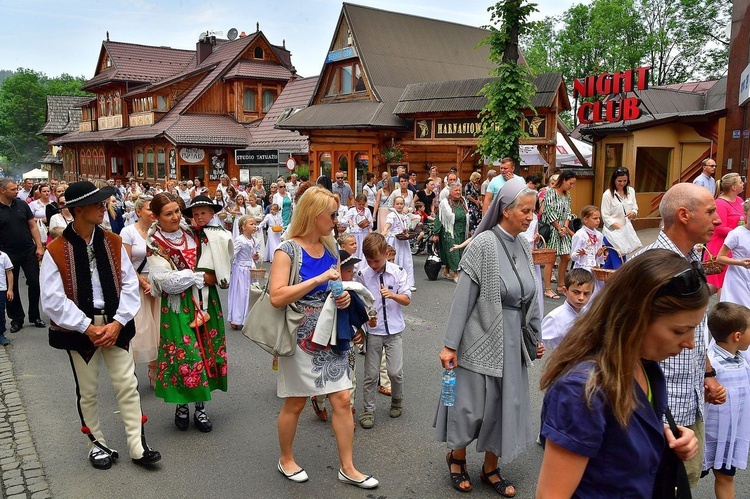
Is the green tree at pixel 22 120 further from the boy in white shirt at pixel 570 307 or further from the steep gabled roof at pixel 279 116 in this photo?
the boy in white shirt at pixel 570 307

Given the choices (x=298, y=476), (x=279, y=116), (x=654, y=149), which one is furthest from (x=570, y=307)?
(x=279, y=116)

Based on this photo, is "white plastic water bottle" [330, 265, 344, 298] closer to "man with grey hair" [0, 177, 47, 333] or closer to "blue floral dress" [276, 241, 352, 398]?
"blue floral dress" [276, 241, 352, 398]

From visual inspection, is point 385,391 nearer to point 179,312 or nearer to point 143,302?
point 179,312

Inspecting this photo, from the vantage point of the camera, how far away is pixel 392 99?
77.4 ft

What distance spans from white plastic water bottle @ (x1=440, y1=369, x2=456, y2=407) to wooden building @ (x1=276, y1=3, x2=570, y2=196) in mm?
15105

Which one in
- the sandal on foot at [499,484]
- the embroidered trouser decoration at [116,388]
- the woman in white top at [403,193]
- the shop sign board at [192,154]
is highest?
the shop sign board at [192,154]

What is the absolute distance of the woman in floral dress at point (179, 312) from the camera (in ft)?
16.5

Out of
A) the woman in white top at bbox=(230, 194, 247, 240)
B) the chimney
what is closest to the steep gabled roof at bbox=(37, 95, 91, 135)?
the chimney

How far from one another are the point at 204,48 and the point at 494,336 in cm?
4115

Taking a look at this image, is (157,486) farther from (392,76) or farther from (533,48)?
(533,48)

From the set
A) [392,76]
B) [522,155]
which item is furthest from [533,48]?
[522,155]

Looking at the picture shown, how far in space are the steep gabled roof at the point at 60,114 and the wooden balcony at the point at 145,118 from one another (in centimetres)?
1740

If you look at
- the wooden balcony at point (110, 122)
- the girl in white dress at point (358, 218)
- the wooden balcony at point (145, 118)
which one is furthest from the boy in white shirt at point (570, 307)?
the wooden balcony at point (110, 122)

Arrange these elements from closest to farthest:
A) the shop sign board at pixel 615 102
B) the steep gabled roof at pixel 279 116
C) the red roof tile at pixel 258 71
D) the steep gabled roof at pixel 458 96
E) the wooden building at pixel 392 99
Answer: the steep gabled roof at pixel 458 96
the shop sign board at pixel 615 102
the wooden building at pixel 392 99
the steep gabled roof at pixel 279 116
the red roof tile at pixel 258 71
